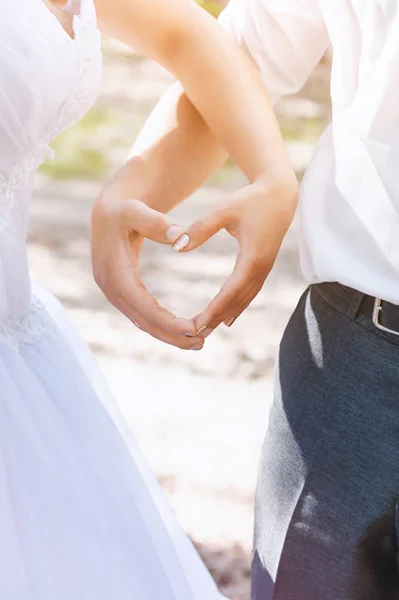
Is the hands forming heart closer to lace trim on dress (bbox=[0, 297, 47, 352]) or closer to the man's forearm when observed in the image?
the man's forearm

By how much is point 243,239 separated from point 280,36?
1.12 feet

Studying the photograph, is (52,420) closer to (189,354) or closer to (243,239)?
(243,239)

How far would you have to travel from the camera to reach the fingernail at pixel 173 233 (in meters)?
0.99

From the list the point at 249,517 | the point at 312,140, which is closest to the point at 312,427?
the point at 249,517

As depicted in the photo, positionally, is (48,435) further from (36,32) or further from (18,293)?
(36,32)

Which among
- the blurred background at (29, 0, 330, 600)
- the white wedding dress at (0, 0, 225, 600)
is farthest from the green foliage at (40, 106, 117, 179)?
the white wedding dress at (0, 0, 225, 600)

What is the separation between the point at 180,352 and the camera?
324cm

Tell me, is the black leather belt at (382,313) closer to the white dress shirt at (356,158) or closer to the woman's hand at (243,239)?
the white dress shirt at (356,158)

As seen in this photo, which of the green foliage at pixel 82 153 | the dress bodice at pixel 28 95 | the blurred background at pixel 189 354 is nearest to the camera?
the dress bodice at pixel 28 95

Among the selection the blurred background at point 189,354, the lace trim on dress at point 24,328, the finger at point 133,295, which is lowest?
the blurred background at point 189,354

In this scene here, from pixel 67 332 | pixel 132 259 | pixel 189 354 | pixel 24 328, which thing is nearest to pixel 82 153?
pixel 189 354

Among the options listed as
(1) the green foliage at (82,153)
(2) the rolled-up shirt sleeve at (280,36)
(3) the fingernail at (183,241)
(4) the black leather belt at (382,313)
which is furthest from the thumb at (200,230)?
(1) the green foliage at (82,153)

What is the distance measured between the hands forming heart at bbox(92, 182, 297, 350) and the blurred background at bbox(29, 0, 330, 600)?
2.61 ft

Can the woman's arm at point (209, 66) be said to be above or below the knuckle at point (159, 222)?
above
